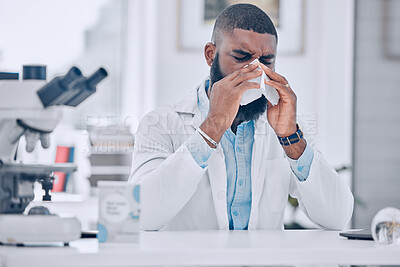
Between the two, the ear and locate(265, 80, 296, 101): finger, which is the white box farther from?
the ear

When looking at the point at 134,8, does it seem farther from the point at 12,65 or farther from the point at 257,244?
the point at 257,244

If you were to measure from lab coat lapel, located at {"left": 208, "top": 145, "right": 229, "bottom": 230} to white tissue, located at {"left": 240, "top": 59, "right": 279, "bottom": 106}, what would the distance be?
0.19 meters

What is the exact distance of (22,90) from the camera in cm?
126

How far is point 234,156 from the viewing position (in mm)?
1938

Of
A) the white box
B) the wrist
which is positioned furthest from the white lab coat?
the white box

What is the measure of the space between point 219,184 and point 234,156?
129 mm

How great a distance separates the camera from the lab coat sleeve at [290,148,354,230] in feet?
5.77

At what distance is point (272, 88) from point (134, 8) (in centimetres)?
192

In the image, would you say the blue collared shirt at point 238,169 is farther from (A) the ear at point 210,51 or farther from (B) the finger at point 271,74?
(B) the finger at point 271,74

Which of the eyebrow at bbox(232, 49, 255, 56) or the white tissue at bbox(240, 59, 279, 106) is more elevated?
the eyebrow at bbox(232, 49, 255, 56)

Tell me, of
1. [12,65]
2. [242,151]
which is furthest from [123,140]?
[242,151]

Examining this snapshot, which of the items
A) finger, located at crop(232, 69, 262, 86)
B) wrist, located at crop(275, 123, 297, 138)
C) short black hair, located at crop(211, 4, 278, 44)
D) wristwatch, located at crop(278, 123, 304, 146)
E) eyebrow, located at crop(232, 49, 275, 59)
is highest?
short black hair, located at crop(211, 4, 278, 44)

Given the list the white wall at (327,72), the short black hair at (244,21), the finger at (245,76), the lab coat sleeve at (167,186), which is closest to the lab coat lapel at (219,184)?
the lab coat sleeve at (167,186)

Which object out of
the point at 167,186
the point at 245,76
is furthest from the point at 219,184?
the point at 245,76
